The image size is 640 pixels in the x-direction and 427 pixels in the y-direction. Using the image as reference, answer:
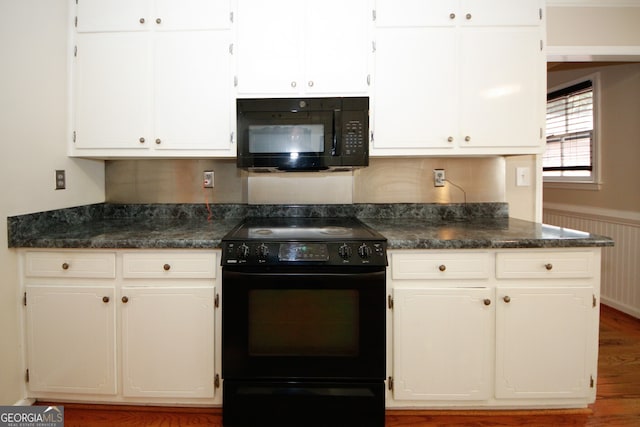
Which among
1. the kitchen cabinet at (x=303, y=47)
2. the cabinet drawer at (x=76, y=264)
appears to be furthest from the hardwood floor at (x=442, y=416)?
the kitchen cabinet at (x=303, y=47)

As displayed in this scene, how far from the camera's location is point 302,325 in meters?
1.65

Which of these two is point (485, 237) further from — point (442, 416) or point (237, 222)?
point (237, 222)

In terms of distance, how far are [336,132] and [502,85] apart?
0.97 m

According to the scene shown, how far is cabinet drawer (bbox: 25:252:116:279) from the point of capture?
5.58 ft

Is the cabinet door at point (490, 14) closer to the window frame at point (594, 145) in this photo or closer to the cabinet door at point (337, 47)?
the cabinet door at point (337, 47)

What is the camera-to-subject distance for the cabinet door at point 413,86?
1974 mm

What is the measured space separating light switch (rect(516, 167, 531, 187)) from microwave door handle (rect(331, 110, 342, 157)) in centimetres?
128

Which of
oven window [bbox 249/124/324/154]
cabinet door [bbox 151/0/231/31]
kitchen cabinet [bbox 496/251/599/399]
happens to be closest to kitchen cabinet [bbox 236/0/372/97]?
cabinet door [bbox 151/0/231/31]

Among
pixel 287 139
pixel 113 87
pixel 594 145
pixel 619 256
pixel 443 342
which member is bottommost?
pixel 443 342

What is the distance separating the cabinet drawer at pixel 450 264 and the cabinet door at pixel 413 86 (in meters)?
0.66

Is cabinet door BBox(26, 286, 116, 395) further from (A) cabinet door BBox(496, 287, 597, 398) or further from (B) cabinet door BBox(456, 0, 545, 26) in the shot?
(B) cabinet door BBox(456, 0, 545, 26)

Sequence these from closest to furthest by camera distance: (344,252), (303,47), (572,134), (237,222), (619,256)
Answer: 1. (344,252)
2. (303,47)
3. (237,222)
4. (619,256)
5. (572,134)

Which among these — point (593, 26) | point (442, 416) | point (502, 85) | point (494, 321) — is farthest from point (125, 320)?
point (593, 26)

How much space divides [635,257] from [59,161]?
418 cm
